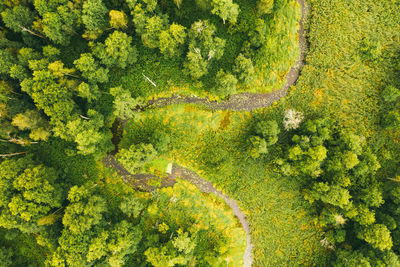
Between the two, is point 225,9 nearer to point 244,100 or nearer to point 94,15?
point 244,100

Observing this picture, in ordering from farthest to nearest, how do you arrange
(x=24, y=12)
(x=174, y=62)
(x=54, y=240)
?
(x=174, y=62), (x=54, y=240), (x=24, y=12)

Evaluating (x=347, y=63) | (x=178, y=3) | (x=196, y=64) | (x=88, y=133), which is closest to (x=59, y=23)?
(x=88, y=133)

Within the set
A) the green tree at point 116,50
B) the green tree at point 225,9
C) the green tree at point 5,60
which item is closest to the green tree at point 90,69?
the green tree at point 116,50

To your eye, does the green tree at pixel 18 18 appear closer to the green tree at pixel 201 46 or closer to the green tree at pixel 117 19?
the green tree at pixel 117 19

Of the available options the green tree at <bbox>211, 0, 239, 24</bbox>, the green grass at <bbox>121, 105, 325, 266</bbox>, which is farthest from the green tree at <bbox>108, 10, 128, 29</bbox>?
the green grass at <bbox>121, 105, 325, 266</bbox>

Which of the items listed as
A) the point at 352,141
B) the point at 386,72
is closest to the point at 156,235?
the point at 352,141

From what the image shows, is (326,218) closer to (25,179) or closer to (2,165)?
(25,179)

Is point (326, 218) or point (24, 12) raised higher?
point (24, 12)
